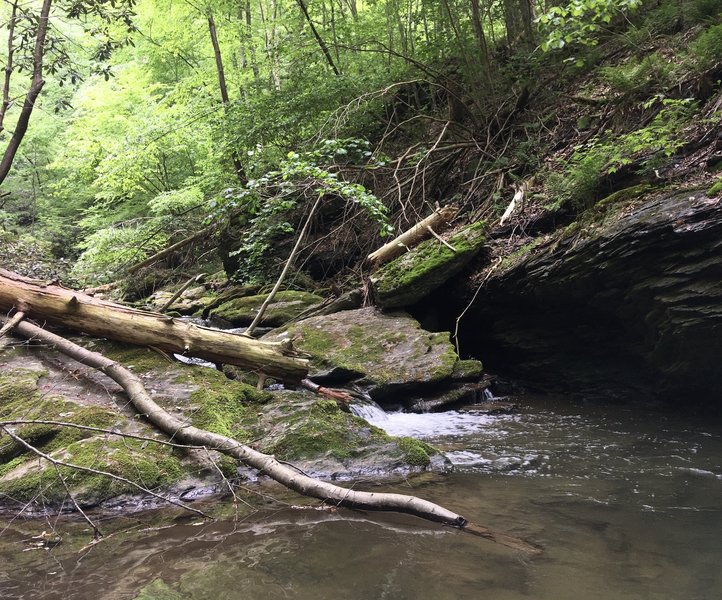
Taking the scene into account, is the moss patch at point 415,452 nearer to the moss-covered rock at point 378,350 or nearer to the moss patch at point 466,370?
the moss-covered rock at point 378,350

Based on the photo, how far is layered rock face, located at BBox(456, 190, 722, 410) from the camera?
5.44m

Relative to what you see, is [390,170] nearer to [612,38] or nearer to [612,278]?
[612,38]

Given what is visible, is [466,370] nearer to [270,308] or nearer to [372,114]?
[270,308]

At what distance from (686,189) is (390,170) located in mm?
5582

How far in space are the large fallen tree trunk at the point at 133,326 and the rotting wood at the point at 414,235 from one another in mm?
3790

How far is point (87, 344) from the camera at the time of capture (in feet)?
18.7

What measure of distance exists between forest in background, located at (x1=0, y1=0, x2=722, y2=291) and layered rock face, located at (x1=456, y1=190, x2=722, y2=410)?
3.50ft

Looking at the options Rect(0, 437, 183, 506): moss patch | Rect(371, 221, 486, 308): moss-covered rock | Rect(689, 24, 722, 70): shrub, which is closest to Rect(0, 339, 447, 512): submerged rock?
Rect(0, 437, 183, 506): moss patch

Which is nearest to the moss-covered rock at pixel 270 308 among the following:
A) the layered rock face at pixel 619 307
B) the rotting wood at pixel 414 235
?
the rotting wood at pixel 414 235

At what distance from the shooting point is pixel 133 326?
5703 millimetres

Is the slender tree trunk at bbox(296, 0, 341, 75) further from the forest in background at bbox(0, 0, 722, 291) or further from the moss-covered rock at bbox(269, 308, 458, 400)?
the moss-covered rock at bbox(269, 308, 458, 400)

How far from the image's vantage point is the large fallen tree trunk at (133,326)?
5.59 m

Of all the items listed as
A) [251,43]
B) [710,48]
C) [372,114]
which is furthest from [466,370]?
[251,43]

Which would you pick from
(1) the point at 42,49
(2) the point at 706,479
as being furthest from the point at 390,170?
(2) the point at 706,479
